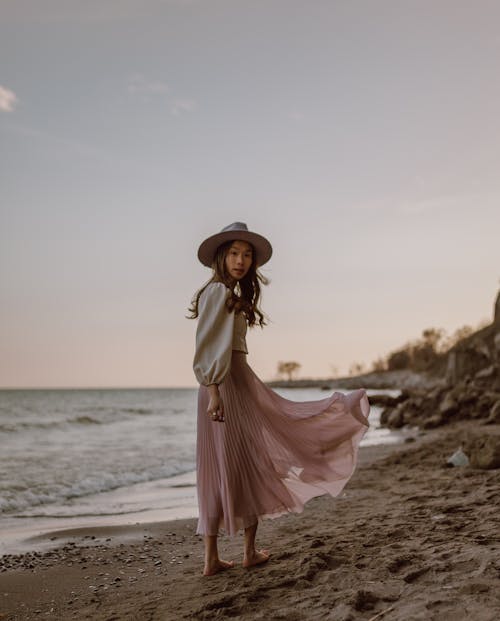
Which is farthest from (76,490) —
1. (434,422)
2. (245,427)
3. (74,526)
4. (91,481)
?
(434,422)

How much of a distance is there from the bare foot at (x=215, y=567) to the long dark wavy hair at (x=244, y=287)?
64.8 inches

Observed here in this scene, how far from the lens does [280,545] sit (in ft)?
14.1

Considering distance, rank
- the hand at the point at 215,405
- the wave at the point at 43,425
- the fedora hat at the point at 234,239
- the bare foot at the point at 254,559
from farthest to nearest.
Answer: the wave at the point at 43,425 < the fedora hat at the point at 234,239 < the bare foot at the point at 254,559 < the hand at the point at 215,405

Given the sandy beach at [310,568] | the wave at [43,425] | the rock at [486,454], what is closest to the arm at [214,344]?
the sandy beach at [310,568]

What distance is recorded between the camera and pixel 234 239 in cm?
405

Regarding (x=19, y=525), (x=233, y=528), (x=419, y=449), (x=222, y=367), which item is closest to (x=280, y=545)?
(x=233, y=528)

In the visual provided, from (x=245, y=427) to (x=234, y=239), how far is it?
1.33 meters

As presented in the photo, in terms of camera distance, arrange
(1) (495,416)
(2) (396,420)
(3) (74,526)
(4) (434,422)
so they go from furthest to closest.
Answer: (2) (396,420) → (4) (434,422) → (1) (495,416) → (3) (74,526)

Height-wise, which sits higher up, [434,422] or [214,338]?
[214,338]

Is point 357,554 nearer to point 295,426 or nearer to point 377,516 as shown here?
point 295,426

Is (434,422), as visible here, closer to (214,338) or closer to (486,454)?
(486,454)

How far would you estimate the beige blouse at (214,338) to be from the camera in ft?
12.1

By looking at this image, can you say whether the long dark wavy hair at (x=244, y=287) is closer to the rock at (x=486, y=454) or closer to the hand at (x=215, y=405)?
the hand at (x=215, y=405)

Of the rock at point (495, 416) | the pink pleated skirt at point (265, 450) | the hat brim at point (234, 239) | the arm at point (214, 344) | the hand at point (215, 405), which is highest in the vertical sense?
the hat brim at point (234, 239)
